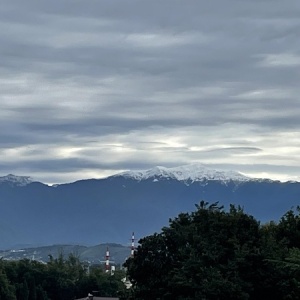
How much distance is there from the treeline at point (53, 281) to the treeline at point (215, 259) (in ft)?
189

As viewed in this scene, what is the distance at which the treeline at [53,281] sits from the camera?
116912 millimetres

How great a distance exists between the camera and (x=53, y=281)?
126 m

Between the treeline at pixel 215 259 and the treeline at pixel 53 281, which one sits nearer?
the treeline at pixel 215 259

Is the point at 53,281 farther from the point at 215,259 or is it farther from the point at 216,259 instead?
the point at 215,259

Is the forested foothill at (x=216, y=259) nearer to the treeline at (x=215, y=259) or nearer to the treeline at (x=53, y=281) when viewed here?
the treeline at (x=215, y=259)

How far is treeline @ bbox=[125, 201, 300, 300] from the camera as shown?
49750mm

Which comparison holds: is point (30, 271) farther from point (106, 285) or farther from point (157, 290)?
point (157, 290)

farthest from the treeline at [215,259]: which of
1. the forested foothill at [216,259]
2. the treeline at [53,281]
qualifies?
the treeline at [53,281]

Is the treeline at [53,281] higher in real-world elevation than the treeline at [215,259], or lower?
lower

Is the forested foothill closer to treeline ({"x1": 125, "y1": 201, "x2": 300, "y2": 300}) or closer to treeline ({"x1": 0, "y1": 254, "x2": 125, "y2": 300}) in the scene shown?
treeline ({"x1": 125, "y1": 201, "x2": 300, "y2": 300})

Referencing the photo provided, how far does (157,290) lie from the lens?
184 feet

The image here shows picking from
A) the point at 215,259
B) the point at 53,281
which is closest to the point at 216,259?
the point at 215,259

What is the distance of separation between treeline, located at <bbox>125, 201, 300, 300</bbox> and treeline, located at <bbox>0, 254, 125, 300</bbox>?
189 feet

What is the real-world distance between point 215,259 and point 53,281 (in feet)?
249
